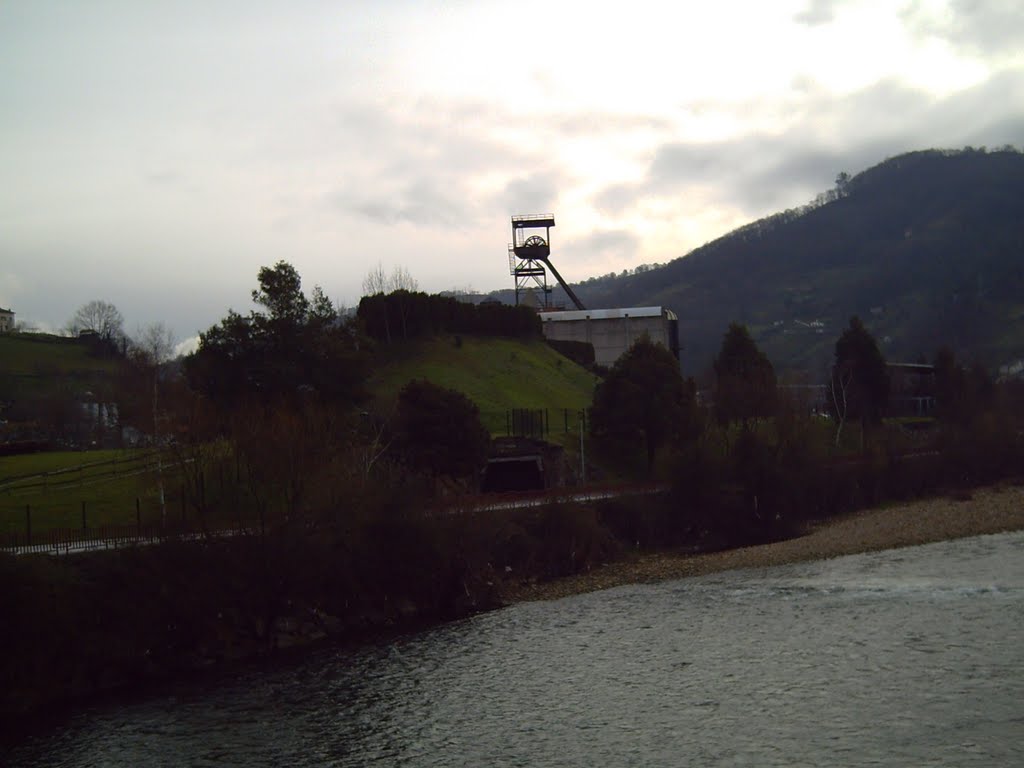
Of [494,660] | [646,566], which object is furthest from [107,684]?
[646,566]

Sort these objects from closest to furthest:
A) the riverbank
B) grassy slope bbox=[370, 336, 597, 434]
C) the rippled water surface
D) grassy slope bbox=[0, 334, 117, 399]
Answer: the rippled water surface, the riverbank, grassy slope bbox=[370, 336, 597, 434], grassy slope bbox=[0, 334, 117, 399]

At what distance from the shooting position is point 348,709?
80.9ft

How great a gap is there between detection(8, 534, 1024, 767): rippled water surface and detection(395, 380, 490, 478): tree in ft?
53.8

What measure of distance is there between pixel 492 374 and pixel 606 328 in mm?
30393

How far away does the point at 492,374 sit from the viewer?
7900cm

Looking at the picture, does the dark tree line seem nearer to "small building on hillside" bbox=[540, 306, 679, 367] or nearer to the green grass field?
"small building on hillside" bbox=[540, 306, 679, 367]

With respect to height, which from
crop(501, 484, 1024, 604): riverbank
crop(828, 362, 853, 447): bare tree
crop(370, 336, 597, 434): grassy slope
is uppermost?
crop(370, 336, 597, 434): grassy slope

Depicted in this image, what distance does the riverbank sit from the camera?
40.7 metres

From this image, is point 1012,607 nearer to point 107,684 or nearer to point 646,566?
point 646,566

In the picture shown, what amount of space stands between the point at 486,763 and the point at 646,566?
24.3m

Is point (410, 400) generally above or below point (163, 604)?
above

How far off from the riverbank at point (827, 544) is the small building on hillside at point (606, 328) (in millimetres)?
50756

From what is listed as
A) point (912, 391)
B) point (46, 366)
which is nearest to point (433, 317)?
point (912, 391)

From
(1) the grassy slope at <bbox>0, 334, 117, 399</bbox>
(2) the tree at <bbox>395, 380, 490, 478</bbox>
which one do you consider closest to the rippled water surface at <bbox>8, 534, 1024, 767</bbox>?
(2) the tree at <bbox>395, 380, 490, 478</bbox>
